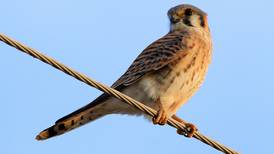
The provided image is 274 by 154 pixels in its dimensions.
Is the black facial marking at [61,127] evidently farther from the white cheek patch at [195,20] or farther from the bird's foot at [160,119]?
the white cheek patch at [195,20]

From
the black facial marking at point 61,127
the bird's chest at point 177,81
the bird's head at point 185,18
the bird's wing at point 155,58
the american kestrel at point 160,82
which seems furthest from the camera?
the bird's head at point 185,18

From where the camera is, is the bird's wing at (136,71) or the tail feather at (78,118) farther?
the bird's wing at (136,71)

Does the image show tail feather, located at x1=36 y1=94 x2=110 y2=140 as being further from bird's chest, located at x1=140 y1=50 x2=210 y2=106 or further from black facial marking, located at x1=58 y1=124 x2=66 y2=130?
bird's chest, located at x1=140 y1=50 x2=210 y2=106

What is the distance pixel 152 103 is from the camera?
7215mm

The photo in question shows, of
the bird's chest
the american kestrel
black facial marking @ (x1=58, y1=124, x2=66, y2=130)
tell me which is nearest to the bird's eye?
the american kestrel

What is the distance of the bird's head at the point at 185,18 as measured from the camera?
841 cm

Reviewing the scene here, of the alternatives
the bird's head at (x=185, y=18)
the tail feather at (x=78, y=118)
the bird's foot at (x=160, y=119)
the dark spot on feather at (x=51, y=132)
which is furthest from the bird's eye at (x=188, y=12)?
the dark spot on feather at (x=51, y=132)

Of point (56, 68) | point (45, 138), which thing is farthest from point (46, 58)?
point (45, 138)

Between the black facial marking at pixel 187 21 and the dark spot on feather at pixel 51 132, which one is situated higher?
the black facial marking at pixel 187 21

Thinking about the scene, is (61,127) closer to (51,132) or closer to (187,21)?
(51,132)

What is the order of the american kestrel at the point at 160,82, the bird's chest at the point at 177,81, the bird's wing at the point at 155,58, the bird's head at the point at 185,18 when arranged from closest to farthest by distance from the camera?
1. the american kestrel at the point at 160,82
2. the bird's chest at the point at 177,81
3. the bird's wing at the point at 155,58
4. the bird's head at the point at 185,18

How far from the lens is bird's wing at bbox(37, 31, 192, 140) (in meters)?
6.98

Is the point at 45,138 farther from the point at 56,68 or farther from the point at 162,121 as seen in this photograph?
the point at 56,68

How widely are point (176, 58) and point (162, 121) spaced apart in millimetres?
861
